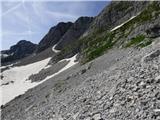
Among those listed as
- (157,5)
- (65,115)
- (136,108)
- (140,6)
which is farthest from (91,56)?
(136,108)

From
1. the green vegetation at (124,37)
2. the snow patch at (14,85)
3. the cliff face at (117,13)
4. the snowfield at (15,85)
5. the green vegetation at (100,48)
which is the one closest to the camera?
the green vegetation at (124,37)

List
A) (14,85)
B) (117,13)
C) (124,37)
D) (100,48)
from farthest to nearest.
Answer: (117,13) → (14,85) → (100,48) → (124,37)

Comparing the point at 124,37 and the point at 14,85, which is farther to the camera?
the point at 14,85

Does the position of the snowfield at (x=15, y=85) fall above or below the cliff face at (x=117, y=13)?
below

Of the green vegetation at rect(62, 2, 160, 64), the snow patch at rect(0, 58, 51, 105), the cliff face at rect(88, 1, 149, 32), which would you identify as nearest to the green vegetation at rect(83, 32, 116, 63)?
the green vegetation at rect(62, 2, 160, 64)

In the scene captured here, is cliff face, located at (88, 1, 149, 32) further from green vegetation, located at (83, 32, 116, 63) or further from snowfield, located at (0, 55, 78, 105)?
green vegetation, located at (83, 32, 116, 63)

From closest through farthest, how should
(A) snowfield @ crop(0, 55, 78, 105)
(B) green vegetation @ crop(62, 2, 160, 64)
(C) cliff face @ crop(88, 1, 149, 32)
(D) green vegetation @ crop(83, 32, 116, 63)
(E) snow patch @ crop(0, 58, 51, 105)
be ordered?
(B) green vegetation @ crop(62, 2, 160, 64) → (D) green vegetation @ crop(83, 32, 116, 63) → (A) snowfield @ crop(0, 55, 78, 105) → (E) snow patch @ crop(0, 58, 51, 105) → (C) cliff face @ crop(88, 1, 149, 32)

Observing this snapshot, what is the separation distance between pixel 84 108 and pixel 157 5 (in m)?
66.7

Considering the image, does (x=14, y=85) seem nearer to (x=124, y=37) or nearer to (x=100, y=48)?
(x=100, y=48)

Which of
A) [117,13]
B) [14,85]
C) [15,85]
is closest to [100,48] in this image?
[15,85]

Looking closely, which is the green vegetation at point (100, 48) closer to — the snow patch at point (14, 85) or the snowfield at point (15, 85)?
the snowfield at point (15, 85)

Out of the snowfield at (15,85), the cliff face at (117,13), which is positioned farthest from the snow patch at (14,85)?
the cliff face at (117,13)

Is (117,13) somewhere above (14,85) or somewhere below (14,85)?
above

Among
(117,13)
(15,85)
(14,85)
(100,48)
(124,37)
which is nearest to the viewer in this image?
(124,37)
